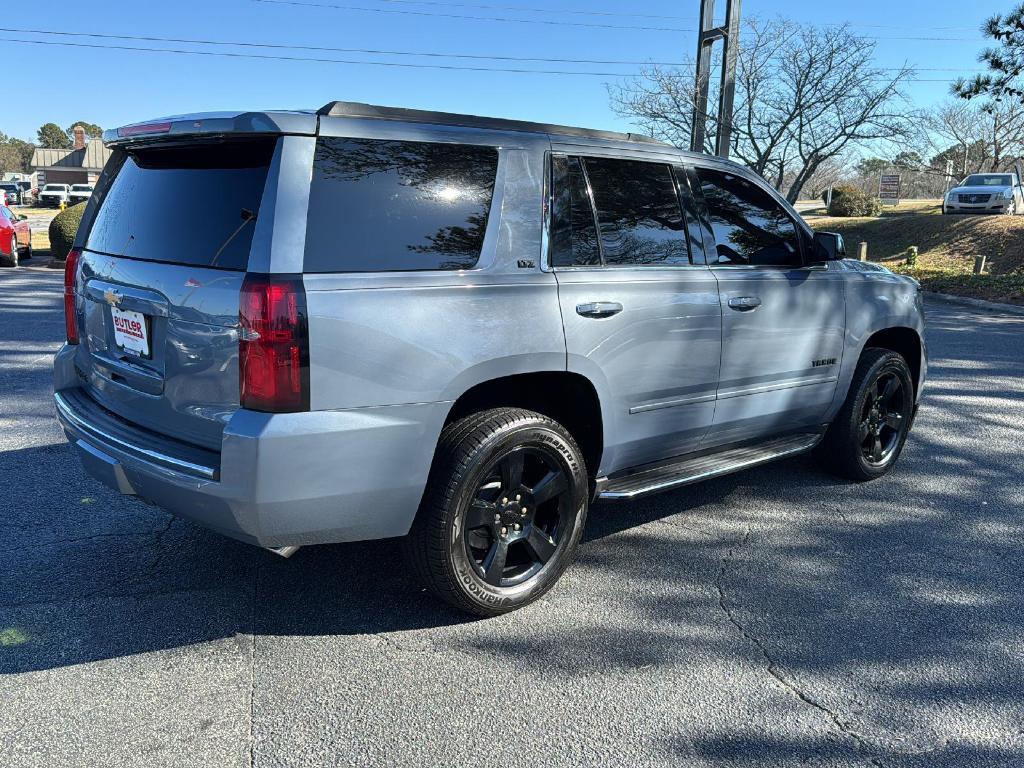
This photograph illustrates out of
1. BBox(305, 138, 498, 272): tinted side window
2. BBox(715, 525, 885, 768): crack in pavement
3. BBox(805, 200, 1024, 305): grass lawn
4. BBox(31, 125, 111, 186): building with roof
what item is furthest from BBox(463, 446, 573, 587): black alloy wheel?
BBox(31, 125, 111, 186): building with roof

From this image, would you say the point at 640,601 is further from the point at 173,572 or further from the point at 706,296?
the point at 173,572

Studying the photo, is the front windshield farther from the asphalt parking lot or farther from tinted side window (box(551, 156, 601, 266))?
tinted side window (box(551, 156, 601, 266))

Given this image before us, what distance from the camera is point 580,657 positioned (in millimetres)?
3062

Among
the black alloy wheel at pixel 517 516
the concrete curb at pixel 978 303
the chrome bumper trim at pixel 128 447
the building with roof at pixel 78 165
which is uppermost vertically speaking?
the building with roof at pixel 78 165

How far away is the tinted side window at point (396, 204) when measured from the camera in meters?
2.85

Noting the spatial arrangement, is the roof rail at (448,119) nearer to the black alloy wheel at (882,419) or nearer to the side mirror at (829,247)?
the side mirror at (829,247)

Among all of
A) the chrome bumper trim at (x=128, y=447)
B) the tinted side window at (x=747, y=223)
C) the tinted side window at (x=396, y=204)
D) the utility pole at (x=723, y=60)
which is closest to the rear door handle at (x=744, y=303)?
the tinted side window at (x=747, y=223)

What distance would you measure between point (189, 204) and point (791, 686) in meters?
2.74

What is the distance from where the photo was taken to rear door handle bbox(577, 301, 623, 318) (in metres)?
3.42

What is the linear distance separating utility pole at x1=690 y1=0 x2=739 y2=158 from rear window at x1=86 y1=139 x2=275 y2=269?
12.8 m

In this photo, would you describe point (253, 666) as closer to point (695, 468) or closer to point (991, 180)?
point (695, 468)

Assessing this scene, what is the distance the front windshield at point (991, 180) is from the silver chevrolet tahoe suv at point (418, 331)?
26.5 m

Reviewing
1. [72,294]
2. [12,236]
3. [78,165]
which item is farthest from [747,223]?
[78,165]

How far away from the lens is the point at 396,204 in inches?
119
